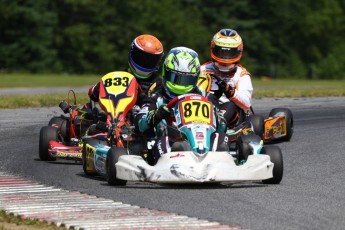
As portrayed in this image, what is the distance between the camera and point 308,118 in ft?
56.0

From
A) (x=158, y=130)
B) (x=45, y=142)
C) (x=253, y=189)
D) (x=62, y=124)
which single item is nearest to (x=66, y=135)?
(x=62, y=124)

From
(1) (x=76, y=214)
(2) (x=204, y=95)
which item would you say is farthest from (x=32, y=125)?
(1) (x=76, y=214)

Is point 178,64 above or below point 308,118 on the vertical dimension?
above

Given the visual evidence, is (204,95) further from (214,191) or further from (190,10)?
(190,10)

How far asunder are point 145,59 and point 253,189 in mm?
3275

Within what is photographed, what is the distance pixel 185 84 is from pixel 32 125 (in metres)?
6.50

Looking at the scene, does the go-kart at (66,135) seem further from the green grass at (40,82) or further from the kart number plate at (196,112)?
the green grass at (40,82)

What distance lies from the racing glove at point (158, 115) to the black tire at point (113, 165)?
0.55 meters

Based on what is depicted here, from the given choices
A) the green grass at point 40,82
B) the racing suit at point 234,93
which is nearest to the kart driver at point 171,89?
the racing suit at point 234,93

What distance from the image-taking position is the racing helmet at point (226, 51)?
1273cm

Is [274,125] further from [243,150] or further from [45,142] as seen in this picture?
[243,150]

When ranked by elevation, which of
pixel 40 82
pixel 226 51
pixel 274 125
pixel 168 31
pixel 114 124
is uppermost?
pixel 226 51

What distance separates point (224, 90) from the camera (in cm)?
1173

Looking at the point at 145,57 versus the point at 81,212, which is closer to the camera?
the point at 81,212
